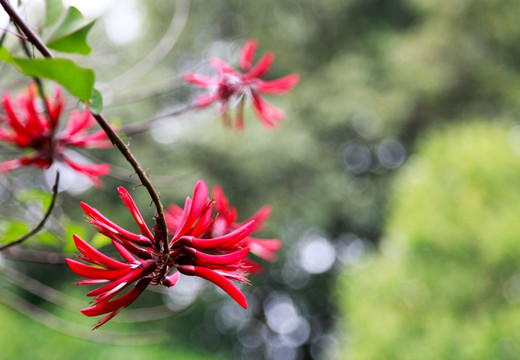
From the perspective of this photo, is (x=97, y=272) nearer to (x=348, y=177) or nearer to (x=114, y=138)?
(x=114, y=138)

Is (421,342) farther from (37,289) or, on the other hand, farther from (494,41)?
(494,41)

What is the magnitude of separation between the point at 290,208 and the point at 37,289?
293cm

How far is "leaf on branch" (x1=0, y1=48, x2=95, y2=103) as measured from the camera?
144 mm

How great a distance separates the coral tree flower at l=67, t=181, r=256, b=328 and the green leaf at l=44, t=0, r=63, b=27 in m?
Result: 0.14

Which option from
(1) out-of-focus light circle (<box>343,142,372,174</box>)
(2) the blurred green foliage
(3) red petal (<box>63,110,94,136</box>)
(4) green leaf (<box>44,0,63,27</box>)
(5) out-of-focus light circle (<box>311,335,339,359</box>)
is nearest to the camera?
(4) green leaf (<box>44,0,63,27</box>)

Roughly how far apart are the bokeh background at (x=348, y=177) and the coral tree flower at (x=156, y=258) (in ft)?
4.46

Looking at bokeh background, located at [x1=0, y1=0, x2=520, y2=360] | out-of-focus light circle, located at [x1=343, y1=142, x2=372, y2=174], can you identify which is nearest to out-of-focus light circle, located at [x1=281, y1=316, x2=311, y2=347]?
bokeh background, located at [x1=0, y1=0, x2=520, y2=360]

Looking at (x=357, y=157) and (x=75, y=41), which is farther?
(x=357, y=157)

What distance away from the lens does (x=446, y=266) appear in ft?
5.56

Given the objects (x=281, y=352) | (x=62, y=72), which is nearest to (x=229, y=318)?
(x=281, y=352)

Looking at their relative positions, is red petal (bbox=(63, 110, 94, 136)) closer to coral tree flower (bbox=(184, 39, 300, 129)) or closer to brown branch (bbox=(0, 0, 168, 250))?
coral tree flower (bbox=(184, 39, 300, 129))

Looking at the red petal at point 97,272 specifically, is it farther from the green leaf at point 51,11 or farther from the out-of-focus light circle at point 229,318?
the out-of-focus light circle at point 229,318

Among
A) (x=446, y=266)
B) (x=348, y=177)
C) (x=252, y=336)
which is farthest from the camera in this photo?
(x=252, y=336)

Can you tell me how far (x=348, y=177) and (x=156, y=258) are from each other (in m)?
3.53
